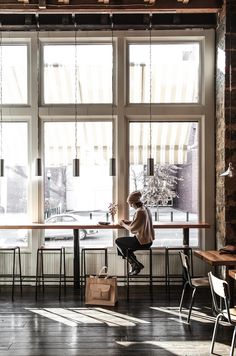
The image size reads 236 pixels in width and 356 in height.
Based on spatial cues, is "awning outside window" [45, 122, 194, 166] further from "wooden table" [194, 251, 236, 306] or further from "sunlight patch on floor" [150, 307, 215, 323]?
"sunlight patch on floor" [150, 307, 215, 323]

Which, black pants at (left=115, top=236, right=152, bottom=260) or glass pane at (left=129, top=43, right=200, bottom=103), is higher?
glass pane at (left=129, top=43, right=200, bottom=103)

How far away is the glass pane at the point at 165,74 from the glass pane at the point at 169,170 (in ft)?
1.45

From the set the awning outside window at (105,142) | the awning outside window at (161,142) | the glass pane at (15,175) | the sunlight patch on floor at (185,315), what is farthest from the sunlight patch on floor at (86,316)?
the awning outside window at (161,142)

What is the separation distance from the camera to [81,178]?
740 centimetres

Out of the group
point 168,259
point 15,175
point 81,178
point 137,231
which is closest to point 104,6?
point 81,178

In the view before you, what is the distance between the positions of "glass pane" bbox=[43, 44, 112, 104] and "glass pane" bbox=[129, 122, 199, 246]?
32.4 inches

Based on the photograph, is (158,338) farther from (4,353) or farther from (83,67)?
(83,67)

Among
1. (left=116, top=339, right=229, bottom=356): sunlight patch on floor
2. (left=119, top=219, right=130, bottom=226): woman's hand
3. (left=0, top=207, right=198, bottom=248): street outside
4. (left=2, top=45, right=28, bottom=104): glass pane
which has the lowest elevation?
(left=116, top=339, right=229, bottom=356): sunlight patch on floor

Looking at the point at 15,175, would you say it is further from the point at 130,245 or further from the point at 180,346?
the point at 180,346

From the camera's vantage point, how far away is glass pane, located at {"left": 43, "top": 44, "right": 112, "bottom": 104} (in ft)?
24.1

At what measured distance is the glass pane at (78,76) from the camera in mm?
7352

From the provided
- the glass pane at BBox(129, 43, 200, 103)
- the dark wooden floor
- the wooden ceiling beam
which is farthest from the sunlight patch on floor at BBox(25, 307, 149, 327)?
the wooden ceiling beam

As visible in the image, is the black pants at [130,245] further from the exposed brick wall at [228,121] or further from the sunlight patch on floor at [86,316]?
the exposed brick wall at [228,121]

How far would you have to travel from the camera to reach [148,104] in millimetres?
7328
